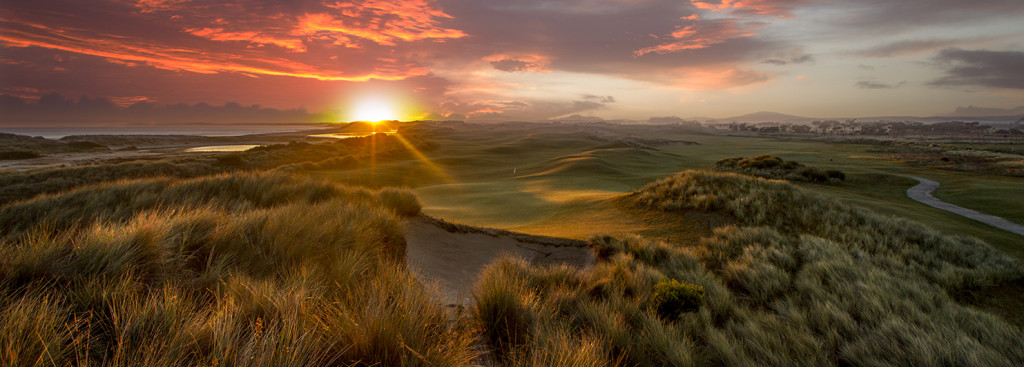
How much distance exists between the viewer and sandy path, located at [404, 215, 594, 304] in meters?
6.34

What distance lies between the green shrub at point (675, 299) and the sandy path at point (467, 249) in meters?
2.58

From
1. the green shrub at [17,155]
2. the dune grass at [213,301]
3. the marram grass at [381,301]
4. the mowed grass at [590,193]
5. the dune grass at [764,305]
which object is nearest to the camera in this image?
the dune grass at [213,301]

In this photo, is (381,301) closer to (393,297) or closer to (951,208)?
(393,297)

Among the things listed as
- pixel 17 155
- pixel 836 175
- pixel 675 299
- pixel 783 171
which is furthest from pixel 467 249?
pixel 17 155

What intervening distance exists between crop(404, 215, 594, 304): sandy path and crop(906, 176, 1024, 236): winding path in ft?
60.3

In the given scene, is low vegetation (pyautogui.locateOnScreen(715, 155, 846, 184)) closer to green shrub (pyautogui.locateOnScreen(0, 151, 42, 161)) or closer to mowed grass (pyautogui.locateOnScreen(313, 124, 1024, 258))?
mowed grass (pyautogui.locateOnScreen(313, 124, 1024, 258))

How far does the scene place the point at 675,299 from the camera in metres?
4.32

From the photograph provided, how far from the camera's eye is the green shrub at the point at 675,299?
13.9 ft

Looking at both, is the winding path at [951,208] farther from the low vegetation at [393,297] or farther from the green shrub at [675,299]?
the green shrub at [675,299]

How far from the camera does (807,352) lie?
3.22 meters

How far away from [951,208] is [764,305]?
77.1 feet

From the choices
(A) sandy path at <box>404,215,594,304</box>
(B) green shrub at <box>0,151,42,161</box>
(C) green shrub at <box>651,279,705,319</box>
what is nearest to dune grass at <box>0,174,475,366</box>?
(A) sandy path at <box>404,215,594,304</box>

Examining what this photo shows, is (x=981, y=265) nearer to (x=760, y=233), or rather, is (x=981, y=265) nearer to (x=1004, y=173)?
(x=760, y=233)

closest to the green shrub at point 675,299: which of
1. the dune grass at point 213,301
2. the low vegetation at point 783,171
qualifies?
the dune grass at point 213,301
